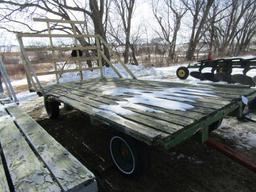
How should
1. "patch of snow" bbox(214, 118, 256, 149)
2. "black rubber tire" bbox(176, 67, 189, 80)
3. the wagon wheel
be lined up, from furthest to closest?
"black rubber tire" bbox(176, 67, 189, 80) < "patch of snow" bbox(214, 118, 256, 149) < the wagon wheel

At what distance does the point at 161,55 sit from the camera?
1906cm

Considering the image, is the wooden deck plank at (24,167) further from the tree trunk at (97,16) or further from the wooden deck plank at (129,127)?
the tree trunk at (97,16)

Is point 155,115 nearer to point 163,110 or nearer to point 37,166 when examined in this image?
point 163,110

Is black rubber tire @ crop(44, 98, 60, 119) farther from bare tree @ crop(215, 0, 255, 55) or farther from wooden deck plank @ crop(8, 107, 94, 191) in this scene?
bare tree @ crop(215, 0, 255, 55)

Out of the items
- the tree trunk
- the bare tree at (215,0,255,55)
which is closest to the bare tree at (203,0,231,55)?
the bare tree at (215,0,255,55)

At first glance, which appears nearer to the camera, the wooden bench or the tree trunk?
the wooden bench

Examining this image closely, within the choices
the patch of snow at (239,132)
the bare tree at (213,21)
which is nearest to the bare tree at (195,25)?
the bare tree at (213,21)

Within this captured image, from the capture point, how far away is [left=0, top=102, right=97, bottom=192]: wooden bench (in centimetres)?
125

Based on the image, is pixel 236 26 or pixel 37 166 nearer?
pixel 37 166

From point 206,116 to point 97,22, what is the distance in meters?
11.0

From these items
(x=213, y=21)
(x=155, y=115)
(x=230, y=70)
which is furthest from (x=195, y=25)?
(x=155, y=115)

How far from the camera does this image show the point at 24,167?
1.46 meters

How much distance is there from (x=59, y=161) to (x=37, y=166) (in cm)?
15

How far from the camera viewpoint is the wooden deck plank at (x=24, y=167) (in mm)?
1250
